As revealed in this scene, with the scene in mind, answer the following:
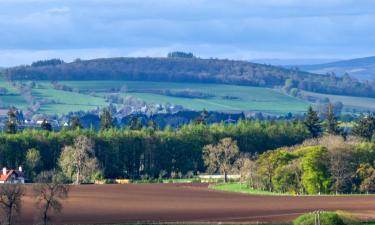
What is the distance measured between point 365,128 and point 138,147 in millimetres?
29757

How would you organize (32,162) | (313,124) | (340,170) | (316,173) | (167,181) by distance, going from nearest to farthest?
(316,173) < (340,170) < (167,181) < (32,162) < (313,124)

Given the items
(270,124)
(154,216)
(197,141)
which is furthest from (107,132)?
(154,216)

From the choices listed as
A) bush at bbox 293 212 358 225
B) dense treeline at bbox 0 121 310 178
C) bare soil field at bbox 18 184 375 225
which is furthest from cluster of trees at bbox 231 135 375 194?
bush at bbox 293 212 358 225

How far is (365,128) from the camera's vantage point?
167000mm

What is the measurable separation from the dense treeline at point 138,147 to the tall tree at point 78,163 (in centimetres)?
314

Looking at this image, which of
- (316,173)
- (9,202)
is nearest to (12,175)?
(316,173)

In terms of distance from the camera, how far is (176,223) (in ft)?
285

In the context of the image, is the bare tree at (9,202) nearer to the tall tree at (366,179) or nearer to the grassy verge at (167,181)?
the tall tree at (366,179)

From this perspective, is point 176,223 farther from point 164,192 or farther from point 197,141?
point 197,141

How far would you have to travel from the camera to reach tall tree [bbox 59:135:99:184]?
144 metres

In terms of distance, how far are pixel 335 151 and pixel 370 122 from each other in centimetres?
4729

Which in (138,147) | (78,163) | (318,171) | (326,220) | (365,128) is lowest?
(78,163)

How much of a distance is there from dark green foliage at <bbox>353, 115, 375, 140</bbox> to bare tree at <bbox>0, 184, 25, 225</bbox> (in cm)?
8409

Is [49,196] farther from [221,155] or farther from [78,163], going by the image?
[221,155]
